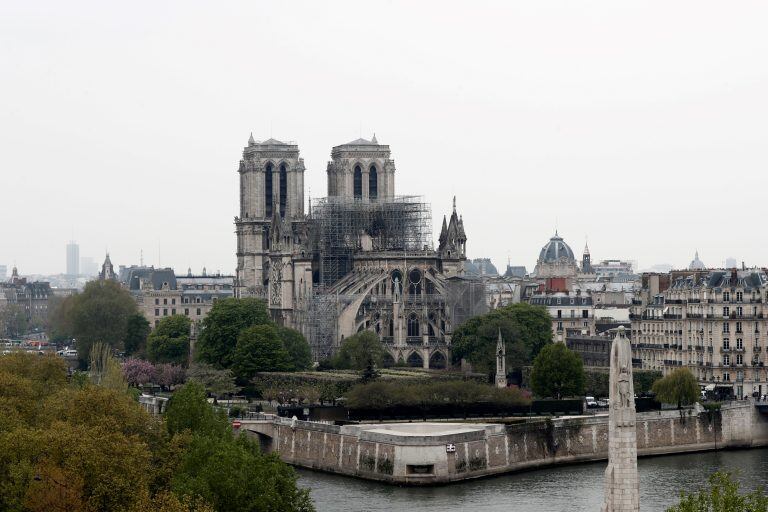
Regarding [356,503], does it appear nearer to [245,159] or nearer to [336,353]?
[336,353]

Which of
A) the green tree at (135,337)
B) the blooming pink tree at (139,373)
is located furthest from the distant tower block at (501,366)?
the green tree at (135,337)

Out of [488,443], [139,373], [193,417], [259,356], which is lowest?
[488,443]

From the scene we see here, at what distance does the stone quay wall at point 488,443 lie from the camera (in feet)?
248

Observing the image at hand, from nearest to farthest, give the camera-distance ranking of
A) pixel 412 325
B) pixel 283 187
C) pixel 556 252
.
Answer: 1. pixel 412 325
2. pixel 283 187
3. pixel 556 252

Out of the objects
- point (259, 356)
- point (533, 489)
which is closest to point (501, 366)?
point (259, 356)

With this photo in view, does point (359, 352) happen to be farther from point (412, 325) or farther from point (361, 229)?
point (361, 229)

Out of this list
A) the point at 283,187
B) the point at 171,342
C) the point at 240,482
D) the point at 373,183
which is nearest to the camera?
the point at 240,482

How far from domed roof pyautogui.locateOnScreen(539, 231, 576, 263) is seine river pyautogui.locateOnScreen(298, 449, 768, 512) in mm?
107750

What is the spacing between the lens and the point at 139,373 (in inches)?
4638

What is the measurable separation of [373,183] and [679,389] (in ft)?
188

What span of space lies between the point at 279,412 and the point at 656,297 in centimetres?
2616

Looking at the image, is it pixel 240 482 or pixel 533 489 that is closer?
pixel 240 482

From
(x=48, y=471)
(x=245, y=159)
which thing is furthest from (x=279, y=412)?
(x=245, y=159)

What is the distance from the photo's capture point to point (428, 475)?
2960 inches
